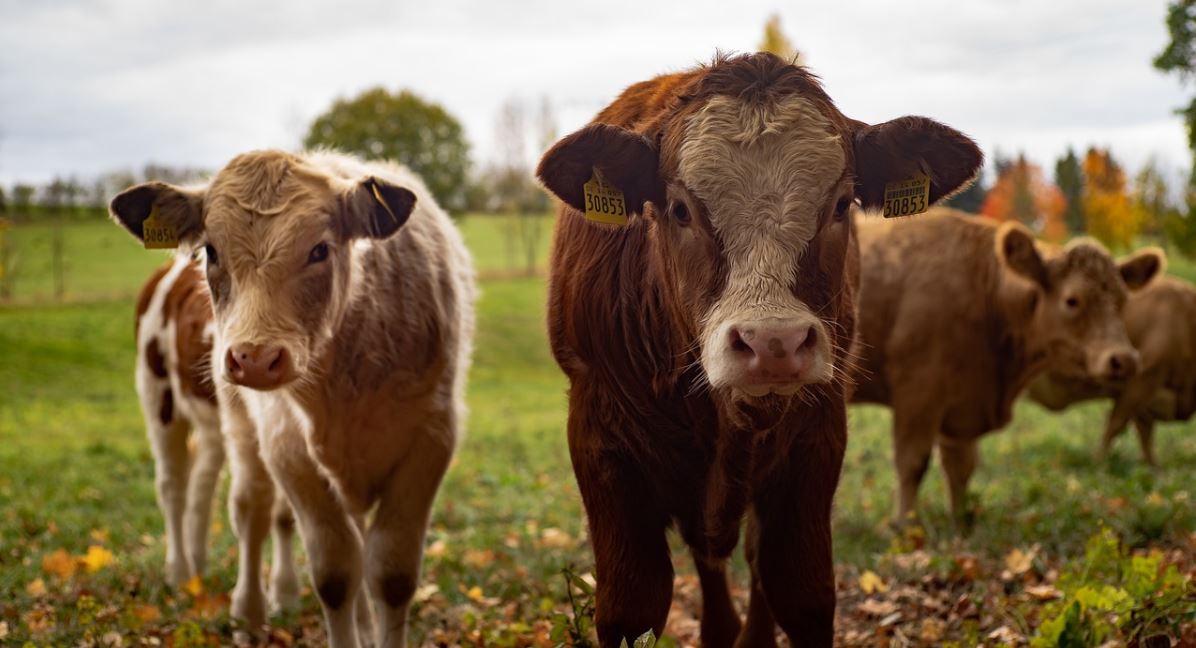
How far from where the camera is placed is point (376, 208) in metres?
4.12

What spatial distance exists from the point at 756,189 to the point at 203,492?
188 inches

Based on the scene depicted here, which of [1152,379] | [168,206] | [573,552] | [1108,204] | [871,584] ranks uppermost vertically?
[1108,204]

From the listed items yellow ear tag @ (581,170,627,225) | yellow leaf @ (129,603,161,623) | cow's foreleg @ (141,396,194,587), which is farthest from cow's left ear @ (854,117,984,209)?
cow's foreleg @ (141,396,194,587)

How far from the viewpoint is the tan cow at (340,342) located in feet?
12.5

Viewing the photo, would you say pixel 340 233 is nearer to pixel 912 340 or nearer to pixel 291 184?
pixel 291 184

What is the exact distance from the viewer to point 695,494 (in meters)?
3.39

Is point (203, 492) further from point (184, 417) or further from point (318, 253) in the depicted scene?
point (318, 253)

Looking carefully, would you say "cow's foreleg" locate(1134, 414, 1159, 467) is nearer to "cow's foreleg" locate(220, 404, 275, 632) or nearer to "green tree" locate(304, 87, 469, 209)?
"cow's foreleg" locate(220, 404, 275, 632)

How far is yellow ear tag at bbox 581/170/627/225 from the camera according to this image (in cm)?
315

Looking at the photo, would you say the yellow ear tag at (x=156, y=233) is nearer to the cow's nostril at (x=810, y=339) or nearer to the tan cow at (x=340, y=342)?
the tan cow at (x=340, y=342)

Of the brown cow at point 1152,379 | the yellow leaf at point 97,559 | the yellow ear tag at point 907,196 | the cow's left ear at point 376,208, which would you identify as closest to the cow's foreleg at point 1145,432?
the brown cow at point 1152,379

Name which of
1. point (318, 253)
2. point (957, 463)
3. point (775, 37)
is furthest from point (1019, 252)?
point (775, 37)

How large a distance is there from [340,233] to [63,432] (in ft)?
43.1

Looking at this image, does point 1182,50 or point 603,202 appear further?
point 1182,50
